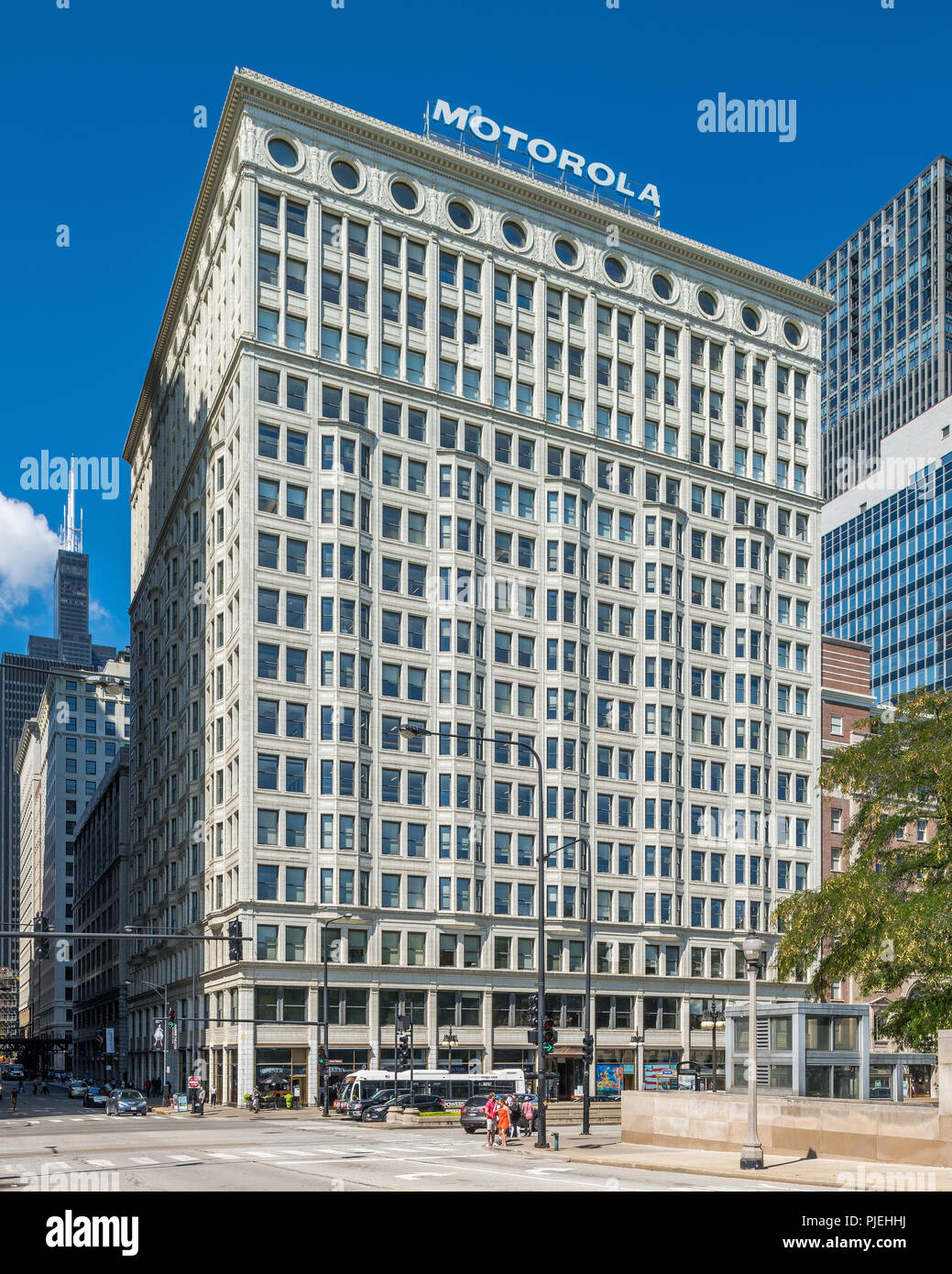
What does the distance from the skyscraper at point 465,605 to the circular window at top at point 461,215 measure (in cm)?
23

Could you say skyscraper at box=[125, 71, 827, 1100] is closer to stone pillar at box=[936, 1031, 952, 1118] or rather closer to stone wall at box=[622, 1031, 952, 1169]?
stone wall at box=[622, 1031, 952, 1169]

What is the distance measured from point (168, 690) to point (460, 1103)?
49686mm

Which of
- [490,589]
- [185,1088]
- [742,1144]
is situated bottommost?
[185,1088]

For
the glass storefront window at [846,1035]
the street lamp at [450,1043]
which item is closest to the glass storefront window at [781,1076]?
the glass storefront window at [846,1035]

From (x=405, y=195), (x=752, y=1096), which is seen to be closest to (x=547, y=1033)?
(x=752, y=1096)

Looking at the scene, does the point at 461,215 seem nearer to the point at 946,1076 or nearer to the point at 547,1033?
the point at 547,1033

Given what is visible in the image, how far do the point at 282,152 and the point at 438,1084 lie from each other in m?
56.5

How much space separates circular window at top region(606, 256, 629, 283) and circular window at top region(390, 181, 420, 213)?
16208 mm

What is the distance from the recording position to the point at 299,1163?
1532 inches

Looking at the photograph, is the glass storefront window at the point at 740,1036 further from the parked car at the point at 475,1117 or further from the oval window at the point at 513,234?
the oval window at the point at 513,234

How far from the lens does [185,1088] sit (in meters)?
98.4

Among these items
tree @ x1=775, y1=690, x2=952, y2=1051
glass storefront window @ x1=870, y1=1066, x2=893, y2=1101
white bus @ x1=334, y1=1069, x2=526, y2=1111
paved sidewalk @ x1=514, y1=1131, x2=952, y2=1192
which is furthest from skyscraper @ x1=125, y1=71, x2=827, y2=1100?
glass storefront window @ x1=870, y1=1066, x2=893, y2=1101
